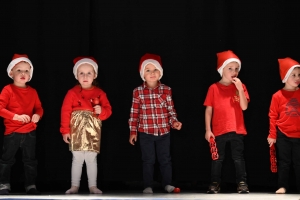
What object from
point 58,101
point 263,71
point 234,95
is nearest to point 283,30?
point 263,71

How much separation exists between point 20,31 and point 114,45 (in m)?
0.96

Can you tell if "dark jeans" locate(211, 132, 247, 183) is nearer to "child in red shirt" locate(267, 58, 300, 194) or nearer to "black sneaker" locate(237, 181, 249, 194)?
"black sneaker" locate(237, 181, 249, 194)

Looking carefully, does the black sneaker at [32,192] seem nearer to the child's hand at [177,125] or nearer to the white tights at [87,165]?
the white tights at [87,165]

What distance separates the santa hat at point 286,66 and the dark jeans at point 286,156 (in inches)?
21.0

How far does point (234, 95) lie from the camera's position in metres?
5.09

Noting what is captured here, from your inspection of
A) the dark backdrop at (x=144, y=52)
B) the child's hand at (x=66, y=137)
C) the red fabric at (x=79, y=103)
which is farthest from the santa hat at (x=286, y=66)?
the child's hand at (x=66, y=137)

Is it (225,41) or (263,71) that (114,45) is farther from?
(263,71)

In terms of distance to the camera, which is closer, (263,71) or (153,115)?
(153,115)

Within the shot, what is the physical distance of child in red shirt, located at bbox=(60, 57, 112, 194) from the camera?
4902 mm

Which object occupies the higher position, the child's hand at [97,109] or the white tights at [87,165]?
the child's hand at [97,109]

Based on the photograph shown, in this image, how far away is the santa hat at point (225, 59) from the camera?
5051mm

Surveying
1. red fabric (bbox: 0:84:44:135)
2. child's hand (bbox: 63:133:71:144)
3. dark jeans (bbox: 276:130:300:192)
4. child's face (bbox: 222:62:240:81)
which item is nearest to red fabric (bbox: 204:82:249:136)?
child's face (bbox: 222:62:240:81)

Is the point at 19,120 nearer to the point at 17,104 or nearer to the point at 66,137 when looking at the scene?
the point at 17,104

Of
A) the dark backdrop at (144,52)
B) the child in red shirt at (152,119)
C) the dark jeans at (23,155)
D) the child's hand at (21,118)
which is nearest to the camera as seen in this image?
the child's hand at (21,118)
